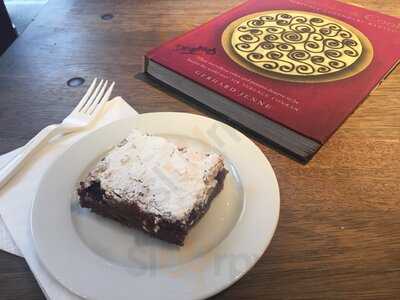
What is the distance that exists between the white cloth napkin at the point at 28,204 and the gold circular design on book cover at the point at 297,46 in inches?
11.1

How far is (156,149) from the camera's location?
52 cm

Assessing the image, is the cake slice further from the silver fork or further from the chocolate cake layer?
the silver fork

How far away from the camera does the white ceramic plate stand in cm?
41

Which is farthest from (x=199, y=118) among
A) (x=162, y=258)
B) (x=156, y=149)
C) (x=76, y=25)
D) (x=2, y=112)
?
(x=76, y=25)

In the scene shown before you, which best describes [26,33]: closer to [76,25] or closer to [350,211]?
[76,25]

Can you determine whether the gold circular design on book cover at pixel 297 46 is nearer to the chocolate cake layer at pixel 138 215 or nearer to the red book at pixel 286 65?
the red book at pixel 286 65

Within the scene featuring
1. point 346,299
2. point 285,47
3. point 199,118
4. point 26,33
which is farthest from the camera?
point 26,33

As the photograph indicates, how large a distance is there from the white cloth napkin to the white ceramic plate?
0.08 feet

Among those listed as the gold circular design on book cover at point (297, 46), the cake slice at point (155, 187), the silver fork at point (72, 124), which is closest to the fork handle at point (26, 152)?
the silver fork at point (72, 124)

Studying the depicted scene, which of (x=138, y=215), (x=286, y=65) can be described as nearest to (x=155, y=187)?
(x=138, y=215)

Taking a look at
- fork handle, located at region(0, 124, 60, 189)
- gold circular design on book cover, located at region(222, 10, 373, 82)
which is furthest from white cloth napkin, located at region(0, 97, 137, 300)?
gold circular design on book cover, located at region(222, 10, 373, 82)

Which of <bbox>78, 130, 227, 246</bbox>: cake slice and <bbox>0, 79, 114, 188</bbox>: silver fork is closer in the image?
<bbox>78, 130, 227, 246</bbox>: cake slice

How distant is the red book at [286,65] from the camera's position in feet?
2.04

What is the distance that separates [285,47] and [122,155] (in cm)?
46
